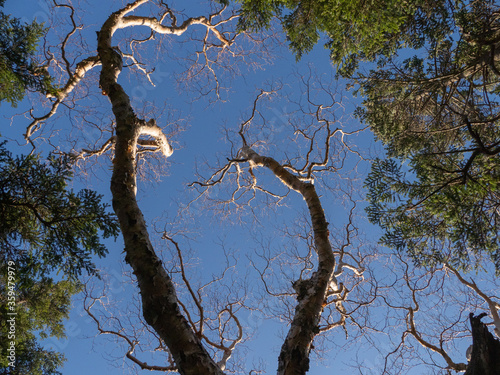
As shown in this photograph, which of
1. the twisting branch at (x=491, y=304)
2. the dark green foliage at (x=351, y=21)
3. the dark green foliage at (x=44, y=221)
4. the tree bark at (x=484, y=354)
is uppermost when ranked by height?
the dark green foliage at (x=351, y=21)

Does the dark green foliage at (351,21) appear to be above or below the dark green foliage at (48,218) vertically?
above

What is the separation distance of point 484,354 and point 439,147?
159 inches

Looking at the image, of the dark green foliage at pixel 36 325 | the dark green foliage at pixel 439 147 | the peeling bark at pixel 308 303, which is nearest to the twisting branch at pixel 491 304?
the dark green foliage at pixel 439 147

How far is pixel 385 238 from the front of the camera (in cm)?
634

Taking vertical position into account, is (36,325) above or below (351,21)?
below

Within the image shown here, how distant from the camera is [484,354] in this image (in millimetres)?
2975

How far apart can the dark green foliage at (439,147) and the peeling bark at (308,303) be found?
1617 millimetres

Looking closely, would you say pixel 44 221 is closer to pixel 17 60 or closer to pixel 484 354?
pixel 17 60

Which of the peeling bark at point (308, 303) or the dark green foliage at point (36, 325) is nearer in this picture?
the peeling bark at point (308, 303)

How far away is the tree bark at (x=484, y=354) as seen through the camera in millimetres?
2928

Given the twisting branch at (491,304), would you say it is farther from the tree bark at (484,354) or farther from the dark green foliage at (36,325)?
the dark green foliage at (36,325)

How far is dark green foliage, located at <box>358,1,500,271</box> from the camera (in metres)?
5.14

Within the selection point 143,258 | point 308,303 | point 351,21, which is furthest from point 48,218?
point 351,21

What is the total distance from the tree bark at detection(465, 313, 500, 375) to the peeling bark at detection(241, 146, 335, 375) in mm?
1485
